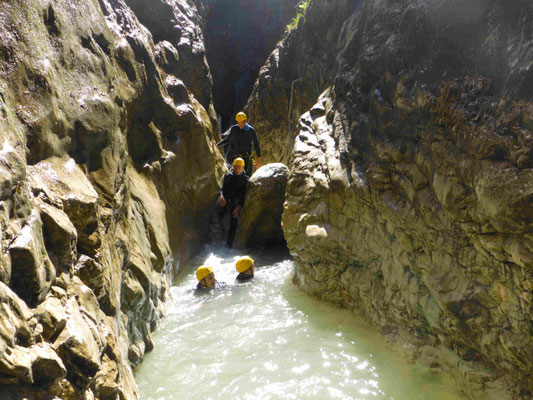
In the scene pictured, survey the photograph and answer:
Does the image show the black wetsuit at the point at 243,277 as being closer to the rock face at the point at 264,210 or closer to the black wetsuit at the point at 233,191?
the rock face at the point at 264,210

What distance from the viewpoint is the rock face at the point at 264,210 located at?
23.9ft

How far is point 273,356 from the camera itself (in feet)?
12.1

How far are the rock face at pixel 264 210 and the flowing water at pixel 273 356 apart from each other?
2.22 meters

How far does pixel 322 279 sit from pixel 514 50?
3214 mm

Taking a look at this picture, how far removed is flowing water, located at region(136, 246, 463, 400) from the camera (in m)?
3.14

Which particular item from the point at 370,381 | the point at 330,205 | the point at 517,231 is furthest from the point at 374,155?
the point at 370,381

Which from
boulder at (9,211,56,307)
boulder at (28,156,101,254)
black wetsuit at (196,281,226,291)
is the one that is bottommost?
black wetsuit at (196,281,226,291)

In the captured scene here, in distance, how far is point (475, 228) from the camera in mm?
2602

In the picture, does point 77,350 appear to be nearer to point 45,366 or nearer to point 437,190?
point 45,366

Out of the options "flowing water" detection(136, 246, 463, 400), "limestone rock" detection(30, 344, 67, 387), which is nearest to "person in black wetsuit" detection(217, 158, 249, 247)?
"flowing water" detection(136, 246, 463, 400)

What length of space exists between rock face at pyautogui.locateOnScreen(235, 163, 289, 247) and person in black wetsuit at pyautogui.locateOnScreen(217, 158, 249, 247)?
13cm

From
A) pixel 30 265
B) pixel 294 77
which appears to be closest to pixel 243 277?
pixel 30 265

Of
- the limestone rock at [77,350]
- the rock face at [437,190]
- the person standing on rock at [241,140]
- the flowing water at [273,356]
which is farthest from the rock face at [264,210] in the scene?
the limestone rock at [77,350]

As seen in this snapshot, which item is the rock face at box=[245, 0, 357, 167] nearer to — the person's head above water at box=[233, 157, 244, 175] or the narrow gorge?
the person's head above water at box=[233, 157, 244, 175]
